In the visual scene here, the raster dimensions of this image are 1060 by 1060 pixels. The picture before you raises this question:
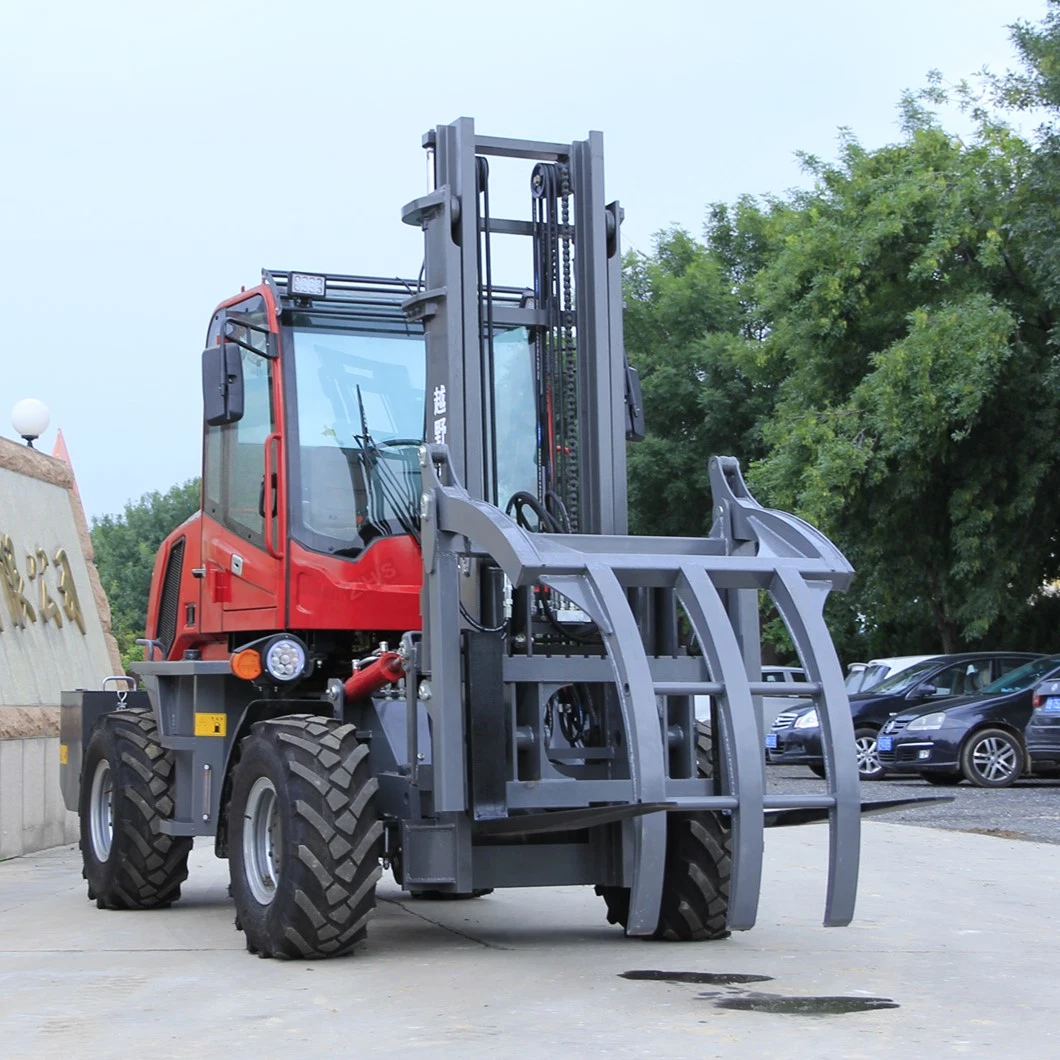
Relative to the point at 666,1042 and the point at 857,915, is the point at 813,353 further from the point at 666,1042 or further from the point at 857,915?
the point at 666,1042

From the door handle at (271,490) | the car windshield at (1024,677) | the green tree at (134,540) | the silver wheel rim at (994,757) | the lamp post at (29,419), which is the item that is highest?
the green tree at (134,540)

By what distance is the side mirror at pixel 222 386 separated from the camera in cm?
939

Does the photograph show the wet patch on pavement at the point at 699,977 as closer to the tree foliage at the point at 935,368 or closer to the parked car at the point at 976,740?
the parked car at the point at 976,740

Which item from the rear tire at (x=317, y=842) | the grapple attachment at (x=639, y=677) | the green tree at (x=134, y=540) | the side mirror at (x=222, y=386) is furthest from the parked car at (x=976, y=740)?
the green tree at (x=134, y=540)

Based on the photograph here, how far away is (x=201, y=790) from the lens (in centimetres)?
1025

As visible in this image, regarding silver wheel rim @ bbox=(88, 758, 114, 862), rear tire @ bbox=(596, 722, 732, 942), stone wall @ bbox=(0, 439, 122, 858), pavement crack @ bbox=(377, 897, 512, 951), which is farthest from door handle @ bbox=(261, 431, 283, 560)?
stone wall @ bbox=(0, 439, 122, 858)

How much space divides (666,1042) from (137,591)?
89.5 m

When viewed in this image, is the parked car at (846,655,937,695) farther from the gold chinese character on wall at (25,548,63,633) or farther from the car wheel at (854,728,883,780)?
the gold chinese character on wall at (25,548,63,633)

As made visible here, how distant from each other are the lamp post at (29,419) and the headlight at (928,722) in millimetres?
10704

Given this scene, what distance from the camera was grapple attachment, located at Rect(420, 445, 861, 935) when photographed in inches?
295

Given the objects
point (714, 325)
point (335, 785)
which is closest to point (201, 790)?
point (335, 785)

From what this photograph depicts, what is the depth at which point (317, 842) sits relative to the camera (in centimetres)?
823

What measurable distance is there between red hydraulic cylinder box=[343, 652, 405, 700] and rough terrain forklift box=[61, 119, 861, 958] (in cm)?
2

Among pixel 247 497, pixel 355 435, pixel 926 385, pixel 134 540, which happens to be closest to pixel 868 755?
pixel 926 385
